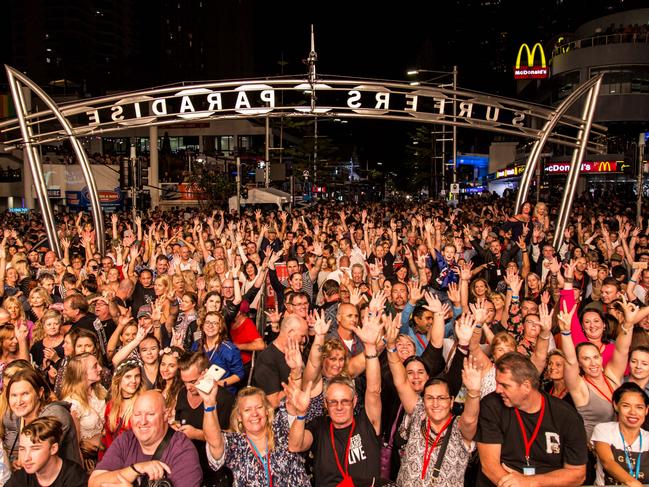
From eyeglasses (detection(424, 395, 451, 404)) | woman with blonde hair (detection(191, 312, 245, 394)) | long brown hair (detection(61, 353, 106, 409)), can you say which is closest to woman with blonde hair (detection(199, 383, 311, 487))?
eyeglasses (detection(424, 395, 451, 404))

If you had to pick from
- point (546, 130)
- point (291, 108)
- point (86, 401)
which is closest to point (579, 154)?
point (546, 130)

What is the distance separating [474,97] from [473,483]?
872cm

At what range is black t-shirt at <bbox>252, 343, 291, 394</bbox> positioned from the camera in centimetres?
539

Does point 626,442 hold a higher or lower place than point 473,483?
higher

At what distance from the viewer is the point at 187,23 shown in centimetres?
15250

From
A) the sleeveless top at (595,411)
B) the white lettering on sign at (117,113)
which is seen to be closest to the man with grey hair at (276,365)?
the sleeveless top at (595,411)

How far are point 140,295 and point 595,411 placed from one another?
251 inches

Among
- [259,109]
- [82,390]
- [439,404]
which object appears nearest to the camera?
[439,404]

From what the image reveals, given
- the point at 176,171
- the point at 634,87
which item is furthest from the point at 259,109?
the point at 176,171

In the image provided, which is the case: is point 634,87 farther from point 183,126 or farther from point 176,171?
point 183,126

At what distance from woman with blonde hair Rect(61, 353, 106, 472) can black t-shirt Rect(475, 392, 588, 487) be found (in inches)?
111

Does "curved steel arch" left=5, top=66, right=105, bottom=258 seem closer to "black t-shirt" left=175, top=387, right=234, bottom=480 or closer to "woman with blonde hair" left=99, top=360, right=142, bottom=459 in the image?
"woman with blonde hair" left=99, top=360, right=142, bottom=459

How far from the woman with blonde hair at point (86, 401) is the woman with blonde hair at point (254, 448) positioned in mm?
1195

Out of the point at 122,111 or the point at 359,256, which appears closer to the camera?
the point at 359,256
